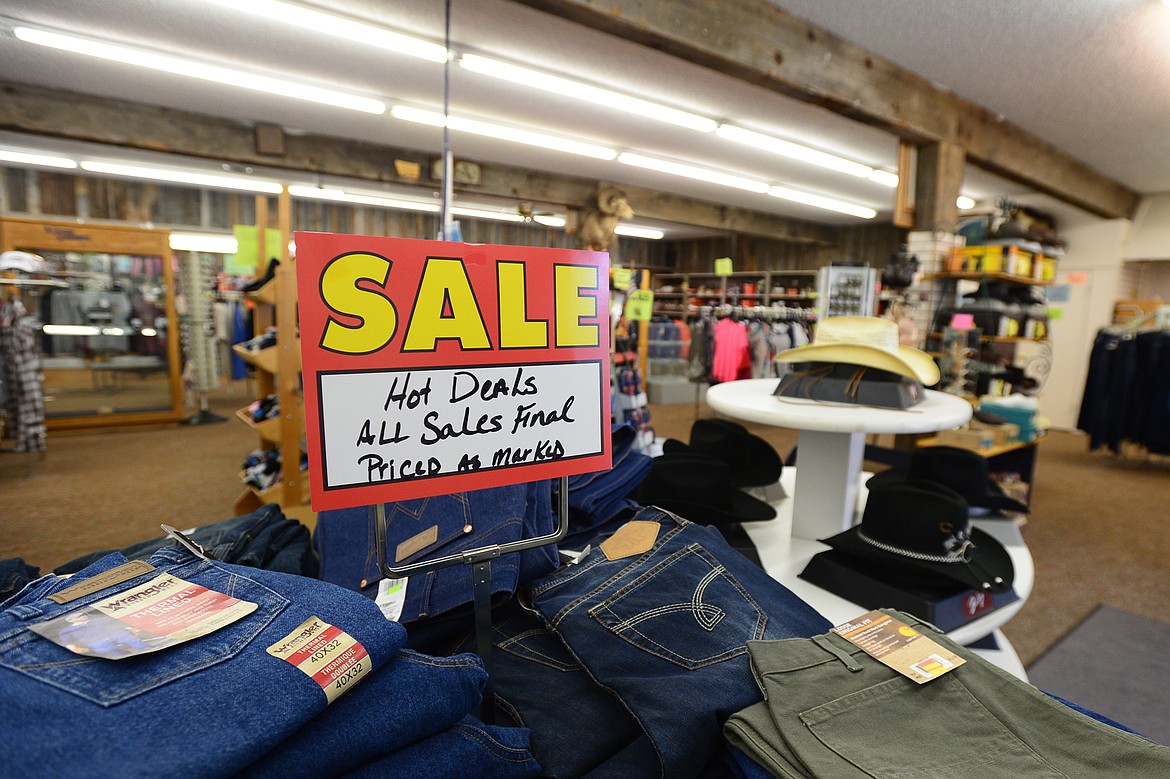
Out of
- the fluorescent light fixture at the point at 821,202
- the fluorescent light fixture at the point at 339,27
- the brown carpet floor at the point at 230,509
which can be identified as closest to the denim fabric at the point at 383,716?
the brown carpet floor at the point at 230,509

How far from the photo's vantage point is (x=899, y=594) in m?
1.04

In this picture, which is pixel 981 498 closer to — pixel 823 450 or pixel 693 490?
pixel 823 450

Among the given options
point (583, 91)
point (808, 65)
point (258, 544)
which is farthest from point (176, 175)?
point (258, 544)

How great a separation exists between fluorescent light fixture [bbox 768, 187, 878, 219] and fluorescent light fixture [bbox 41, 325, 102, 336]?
28.4 feet

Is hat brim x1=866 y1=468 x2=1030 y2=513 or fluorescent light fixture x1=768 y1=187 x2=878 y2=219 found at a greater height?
fluorescent light fixture x1=768 y1=187 x2=878 y2=219

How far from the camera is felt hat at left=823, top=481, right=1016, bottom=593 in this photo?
1051 millimetres

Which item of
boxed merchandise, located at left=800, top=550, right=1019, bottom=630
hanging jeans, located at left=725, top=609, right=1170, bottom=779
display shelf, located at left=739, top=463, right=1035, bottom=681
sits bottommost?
display shelf, located at left=739, top=463, right=1035, bottom=681

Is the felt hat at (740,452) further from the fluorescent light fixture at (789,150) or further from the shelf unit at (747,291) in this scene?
the shelf unit at (747,291)

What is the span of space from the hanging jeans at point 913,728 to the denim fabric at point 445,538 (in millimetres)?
373

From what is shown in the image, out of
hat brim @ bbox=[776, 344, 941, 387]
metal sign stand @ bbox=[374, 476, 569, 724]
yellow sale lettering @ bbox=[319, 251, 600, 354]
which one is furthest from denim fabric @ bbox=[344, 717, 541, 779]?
hat brim @ bbox=[776, 344, 941, 387]

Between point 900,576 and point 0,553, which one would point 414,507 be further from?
point 0,553

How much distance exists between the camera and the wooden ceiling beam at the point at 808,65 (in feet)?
8.61

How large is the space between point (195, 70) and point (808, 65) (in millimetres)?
4127

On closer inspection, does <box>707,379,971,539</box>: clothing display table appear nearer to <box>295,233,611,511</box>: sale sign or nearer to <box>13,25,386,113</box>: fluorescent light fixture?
<box>295,233,611,511</box>: sale sign
